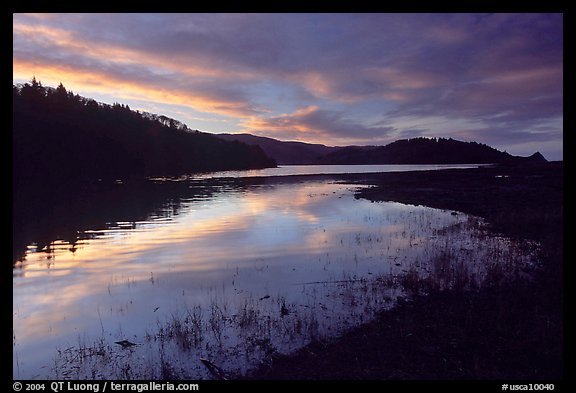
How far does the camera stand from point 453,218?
→ 32.1 m

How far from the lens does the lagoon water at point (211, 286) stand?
380 inches

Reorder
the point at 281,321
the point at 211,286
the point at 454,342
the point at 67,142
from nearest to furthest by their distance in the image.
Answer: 1. the point at 454,342
2. the point at 281,321
3. the point at 211,286
4. the point at 67,142

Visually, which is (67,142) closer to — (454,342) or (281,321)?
(281,321)

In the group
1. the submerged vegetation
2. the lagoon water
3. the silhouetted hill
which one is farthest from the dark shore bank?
the silhouetted hill

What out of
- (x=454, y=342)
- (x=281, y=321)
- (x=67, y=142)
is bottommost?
(x=281, y=321)

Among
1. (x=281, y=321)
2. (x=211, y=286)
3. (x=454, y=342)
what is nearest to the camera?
(x=454, y=342)

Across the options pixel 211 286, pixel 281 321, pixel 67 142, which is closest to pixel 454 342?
pixel 281 321

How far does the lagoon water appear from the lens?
964cm

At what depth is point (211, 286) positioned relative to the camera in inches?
594

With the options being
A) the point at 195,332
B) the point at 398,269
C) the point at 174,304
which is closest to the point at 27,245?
the point at 174,304

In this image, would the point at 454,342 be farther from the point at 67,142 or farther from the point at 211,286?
the point at 67,142

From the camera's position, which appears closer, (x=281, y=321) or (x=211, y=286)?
(x=281, y=321)

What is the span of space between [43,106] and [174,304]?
145 m

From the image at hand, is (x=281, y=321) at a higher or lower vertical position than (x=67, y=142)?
lower
